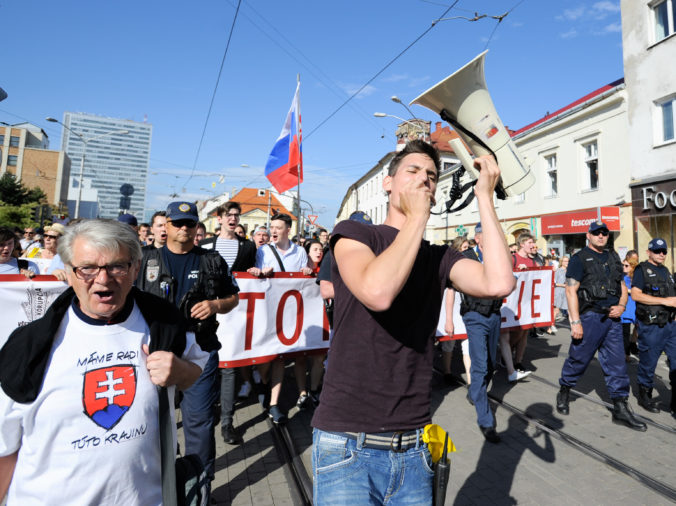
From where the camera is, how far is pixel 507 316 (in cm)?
692

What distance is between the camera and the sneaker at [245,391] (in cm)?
554

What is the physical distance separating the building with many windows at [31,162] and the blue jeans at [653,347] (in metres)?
86.5

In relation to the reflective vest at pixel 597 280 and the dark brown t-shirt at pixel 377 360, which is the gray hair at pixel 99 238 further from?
the reflective vest at pixel 597 280

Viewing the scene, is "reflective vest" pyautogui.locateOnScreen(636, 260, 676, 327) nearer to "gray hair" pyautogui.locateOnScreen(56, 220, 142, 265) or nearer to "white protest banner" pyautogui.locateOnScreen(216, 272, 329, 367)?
"white protest banner" pyautogui.locateOnScreen(216, 272, 329, 367)

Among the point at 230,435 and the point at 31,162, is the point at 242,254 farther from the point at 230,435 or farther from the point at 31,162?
the point at 31,162

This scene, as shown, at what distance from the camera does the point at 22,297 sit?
3.91 metres

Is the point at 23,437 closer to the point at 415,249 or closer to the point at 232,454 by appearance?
the point at 415,249

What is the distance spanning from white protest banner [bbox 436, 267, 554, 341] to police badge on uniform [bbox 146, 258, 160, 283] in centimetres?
472

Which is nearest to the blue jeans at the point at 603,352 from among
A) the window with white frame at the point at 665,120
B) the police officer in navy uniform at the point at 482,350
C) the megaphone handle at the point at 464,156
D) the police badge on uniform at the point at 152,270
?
the police officer in navy uniform at the point at 482,350

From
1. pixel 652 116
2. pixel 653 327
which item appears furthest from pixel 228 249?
pixel 652 116

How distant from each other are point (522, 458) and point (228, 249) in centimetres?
386

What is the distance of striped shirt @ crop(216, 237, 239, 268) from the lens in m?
5.06

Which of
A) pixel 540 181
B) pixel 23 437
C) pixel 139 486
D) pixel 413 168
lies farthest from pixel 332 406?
pixel 540 181

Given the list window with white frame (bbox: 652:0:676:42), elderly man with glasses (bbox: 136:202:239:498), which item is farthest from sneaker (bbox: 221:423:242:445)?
window with white frame (bbox: 652:0:676:42)
